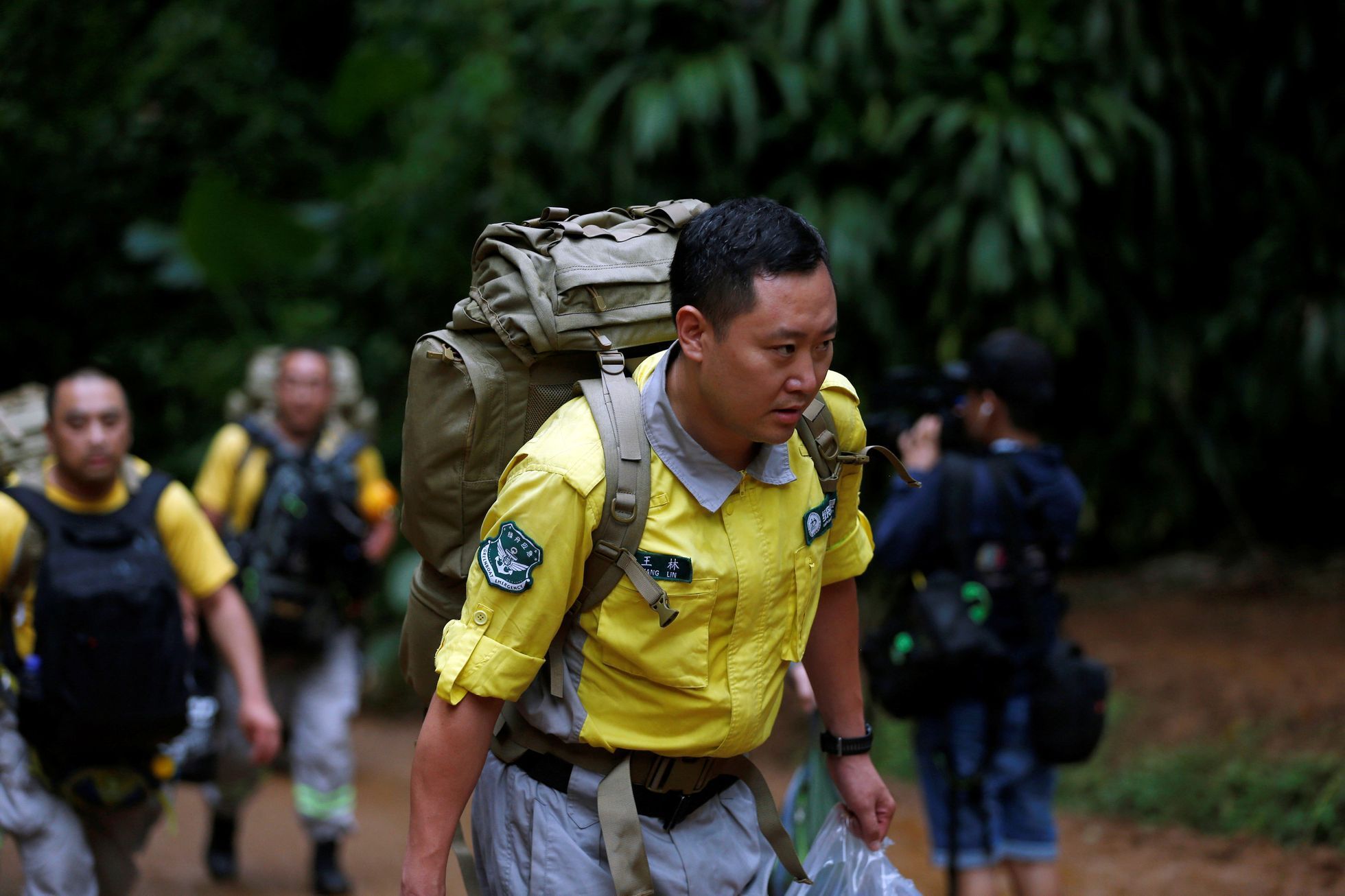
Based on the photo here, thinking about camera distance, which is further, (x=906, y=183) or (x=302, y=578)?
(x=906, y=183)

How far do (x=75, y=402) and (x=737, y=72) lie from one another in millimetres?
5148

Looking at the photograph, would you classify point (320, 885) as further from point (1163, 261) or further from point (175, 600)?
point (1163, 261)

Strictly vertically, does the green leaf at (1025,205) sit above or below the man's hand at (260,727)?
above

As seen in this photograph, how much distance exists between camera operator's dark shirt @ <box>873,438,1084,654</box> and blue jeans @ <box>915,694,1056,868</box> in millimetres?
264

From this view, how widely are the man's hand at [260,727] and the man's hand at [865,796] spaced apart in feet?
7.31

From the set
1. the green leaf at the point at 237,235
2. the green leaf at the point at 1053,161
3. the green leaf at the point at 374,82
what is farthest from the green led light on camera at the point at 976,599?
the green leaf at the point at 374,82

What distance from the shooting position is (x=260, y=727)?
14.3 feet

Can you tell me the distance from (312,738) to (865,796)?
3606 millimetres

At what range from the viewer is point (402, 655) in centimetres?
276

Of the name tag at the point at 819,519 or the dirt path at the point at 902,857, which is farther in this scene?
the dirt path at the point at 902,857

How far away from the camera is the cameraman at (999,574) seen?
13.6 ft

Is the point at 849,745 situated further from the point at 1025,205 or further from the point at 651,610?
the point at 1025,205

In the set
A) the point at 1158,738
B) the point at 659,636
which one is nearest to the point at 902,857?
the point at 1158,738

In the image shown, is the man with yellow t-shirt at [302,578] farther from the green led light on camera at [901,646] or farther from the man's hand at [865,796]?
the man's hand at [865,796]
